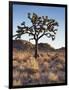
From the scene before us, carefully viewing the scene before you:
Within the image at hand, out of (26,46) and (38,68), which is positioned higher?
(26,46)

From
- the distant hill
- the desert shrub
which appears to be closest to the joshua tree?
the distant hill

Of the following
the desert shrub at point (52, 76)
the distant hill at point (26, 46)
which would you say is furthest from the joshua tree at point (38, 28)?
the desert shrub at point (52, 76)

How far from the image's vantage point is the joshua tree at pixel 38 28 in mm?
2473

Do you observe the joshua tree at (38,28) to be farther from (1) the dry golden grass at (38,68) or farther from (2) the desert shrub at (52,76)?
(2) the desert shrub at (52,76)

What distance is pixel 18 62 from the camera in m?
2.45

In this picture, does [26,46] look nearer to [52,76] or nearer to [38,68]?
[38,68]

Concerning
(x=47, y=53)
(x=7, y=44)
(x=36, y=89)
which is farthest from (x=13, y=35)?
(x=36, y=89)

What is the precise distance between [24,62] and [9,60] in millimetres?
170

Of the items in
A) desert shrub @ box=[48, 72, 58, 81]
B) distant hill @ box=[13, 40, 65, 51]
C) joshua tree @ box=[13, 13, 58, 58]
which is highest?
joshua tree @ box=[13, 13, 58, 58]

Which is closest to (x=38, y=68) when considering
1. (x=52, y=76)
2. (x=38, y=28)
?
(x=52, y=76)

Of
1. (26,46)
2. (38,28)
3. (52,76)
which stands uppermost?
(38,28)

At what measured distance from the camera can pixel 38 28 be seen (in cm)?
252

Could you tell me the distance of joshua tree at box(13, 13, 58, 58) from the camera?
2.47 m

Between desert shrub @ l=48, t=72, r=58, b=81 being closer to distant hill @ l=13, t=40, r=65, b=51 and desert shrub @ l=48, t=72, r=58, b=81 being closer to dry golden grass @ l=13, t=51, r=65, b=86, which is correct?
dry golden grass @ l=13, t=51, r=65, b=86
